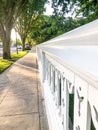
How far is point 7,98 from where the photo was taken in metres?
4.59

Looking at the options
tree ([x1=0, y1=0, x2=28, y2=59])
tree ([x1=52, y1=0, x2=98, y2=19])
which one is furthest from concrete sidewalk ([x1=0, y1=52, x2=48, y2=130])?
tree ([x1=0, y1=0, x2=28, y2=59])

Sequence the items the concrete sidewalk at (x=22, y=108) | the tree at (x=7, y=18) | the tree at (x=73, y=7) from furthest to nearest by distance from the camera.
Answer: the tree at (x=7, y=18) < the tree at (x=73, y=7) < the concrete sidewalk at (x=22, y=108)

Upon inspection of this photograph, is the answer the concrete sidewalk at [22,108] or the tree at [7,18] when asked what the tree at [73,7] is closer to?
the concrete sidewalk at [22,108]

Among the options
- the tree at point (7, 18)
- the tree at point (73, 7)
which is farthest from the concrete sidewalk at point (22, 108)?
the tree at point (7, 18)

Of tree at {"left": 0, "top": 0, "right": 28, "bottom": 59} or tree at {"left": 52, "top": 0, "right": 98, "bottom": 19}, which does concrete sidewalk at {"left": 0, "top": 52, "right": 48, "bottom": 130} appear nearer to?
tree at {"left": 52, "top": 0, "right": 98, "bottom": 19}

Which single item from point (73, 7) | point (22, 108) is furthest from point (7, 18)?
point (22, 108)

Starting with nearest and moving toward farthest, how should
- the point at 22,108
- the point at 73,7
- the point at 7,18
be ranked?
the point at 22,108
the point at 73,7
the point at 7,18

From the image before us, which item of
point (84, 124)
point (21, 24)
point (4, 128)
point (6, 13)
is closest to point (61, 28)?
point (4, 128)

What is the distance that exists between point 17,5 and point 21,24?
21.4 metres

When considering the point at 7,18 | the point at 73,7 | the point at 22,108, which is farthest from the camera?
the point at 7,18

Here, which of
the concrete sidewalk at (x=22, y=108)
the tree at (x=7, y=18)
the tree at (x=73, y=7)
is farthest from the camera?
the tree at (x=7, y=18)

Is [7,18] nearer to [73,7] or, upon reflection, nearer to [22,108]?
[73,7]

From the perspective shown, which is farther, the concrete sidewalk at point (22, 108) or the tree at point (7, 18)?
the tree at point (7, 18)

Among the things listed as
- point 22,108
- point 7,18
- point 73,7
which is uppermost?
point 7,18
